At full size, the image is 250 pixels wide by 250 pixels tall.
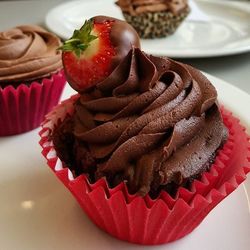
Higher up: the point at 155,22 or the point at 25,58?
the point at 25,58

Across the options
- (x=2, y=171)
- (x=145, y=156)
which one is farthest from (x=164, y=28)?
(x=145, y=156)

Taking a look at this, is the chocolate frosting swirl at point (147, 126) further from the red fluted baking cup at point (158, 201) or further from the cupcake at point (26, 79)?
the cupcake at point (26, 79)

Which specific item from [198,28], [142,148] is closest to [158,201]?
[142,148]

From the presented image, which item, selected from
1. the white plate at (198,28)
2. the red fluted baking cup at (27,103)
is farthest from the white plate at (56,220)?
the white plate at (198,28)

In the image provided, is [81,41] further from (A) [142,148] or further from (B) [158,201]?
(B) [158,201]

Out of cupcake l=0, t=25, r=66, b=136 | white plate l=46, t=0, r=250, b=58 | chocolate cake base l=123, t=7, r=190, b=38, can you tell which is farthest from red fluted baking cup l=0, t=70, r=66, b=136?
chocolate cake base l=123, t=7, r=190, b=38

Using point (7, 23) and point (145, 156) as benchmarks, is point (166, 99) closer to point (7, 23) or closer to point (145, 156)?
point (145, 156)
